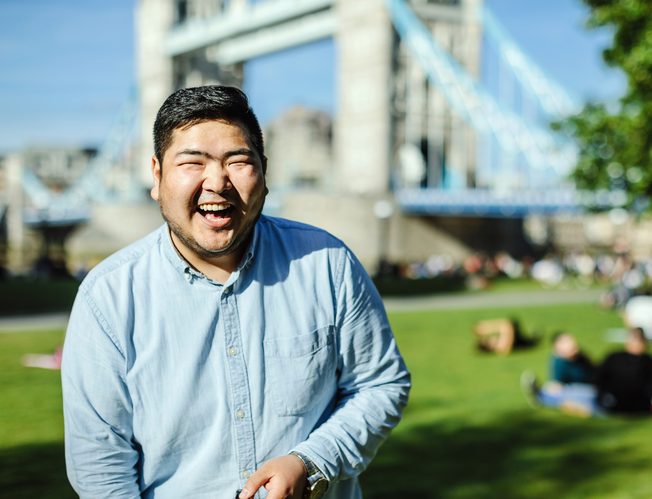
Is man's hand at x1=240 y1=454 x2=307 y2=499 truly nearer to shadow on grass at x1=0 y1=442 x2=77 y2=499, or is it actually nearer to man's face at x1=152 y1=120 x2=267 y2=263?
man's face at x1=152 y1=120 x2=267 y2=263

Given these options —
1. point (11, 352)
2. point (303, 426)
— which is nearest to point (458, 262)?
point (11, 352)

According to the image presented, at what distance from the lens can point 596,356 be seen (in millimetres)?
10227

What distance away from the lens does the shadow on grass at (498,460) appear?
4406 mm

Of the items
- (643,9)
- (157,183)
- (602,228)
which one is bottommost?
(602,228)

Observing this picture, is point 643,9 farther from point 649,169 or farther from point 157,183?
point 157,183

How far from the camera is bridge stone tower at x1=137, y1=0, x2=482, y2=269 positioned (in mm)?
33688

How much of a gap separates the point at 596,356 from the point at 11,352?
695 centimetres

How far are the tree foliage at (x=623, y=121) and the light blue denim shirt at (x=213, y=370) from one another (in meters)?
7.27

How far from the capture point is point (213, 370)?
1.47m

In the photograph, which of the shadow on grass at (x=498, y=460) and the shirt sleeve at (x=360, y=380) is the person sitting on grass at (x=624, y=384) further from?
the shirt sleeve at (x=360, y=380)

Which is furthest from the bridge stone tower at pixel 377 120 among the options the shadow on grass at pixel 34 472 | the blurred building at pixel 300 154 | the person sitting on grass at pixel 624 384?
the shadow on grass at pixel 34 472

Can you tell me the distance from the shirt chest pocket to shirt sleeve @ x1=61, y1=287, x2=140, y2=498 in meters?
0.26

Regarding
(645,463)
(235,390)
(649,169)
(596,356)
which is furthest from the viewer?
(596,356)

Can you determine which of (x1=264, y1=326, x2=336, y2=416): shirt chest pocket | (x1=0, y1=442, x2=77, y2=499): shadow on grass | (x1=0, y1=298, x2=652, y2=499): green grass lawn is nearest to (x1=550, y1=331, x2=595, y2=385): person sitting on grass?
(x1=0, y1=298, x2=652, y2=499): green grass lawn
